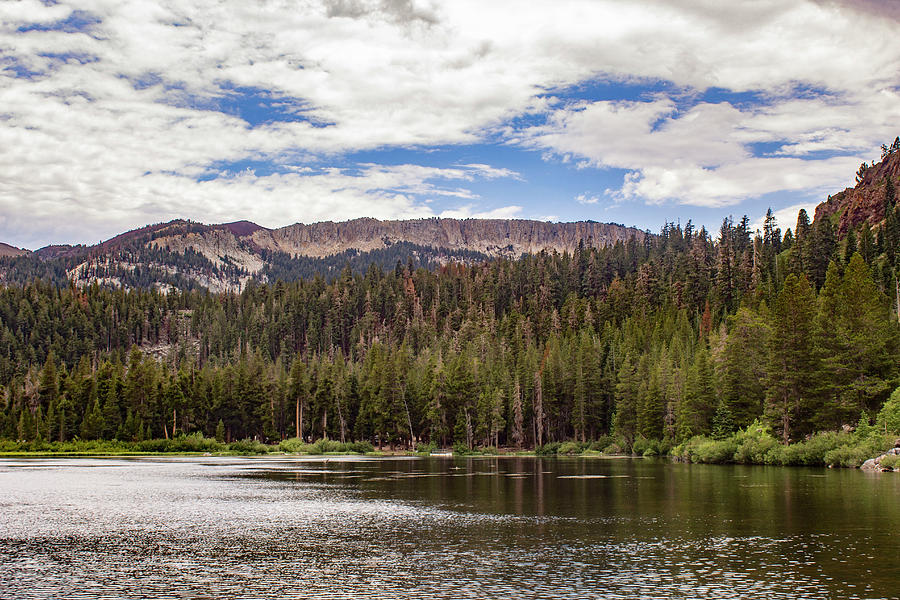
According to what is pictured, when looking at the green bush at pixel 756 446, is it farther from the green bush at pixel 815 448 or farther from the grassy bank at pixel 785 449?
the green bush at pixel 815 448

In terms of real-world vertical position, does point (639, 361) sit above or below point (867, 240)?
below

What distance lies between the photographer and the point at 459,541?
31.7m

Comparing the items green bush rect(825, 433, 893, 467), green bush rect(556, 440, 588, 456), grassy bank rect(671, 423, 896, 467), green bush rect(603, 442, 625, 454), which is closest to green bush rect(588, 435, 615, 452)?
green bush rect(556, 440, 588, 456)

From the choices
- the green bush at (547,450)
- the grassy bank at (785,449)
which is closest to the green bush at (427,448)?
the green bush at (547,450)

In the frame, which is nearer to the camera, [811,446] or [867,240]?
[811,446]

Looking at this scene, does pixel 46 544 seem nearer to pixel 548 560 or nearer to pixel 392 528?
pixel 392 528

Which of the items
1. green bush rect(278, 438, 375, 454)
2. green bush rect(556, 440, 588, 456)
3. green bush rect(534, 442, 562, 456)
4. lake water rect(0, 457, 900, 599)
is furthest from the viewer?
green bush rect(278, 438, 375, 454)

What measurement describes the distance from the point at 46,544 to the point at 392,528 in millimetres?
14284

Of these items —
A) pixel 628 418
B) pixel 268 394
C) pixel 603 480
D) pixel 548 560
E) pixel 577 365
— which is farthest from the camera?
pixel 268 394

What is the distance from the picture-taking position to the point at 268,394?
480 feet

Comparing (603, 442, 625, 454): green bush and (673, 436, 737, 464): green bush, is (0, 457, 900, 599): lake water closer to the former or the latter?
(673, 436, 737, 464): green bush

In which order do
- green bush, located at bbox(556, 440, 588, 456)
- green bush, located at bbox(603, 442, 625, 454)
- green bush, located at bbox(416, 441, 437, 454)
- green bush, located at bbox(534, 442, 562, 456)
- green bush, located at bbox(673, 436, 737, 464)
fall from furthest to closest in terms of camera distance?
green bush, located at bbox(416, 441, 437, 454)
green bush, located at bbox(534, 442, 562, 456)
green bush, located at bbox(556, 440, 588, 456)
green bush, located at bbox(603, 442, 625, 454)
green bush, located at bbox(673, 436, 737, 464)

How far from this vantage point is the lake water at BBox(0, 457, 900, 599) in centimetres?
2333

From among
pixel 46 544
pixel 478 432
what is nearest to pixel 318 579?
pixel 46 544
